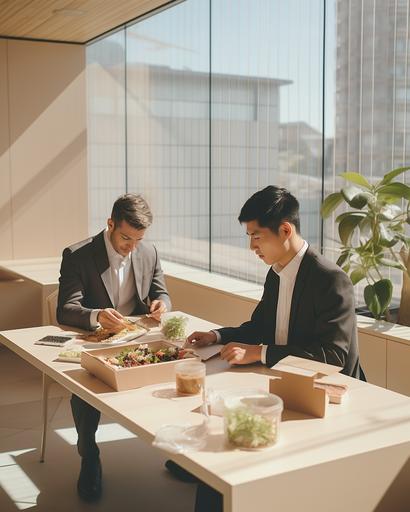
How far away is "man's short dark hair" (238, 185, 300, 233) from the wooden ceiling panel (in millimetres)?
2725

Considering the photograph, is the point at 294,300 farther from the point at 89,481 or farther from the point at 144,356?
the point at 89,481

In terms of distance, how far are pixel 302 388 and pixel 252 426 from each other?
31 cm

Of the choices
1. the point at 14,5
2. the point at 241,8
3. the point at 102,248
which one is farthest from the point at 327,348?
the point at 14,5

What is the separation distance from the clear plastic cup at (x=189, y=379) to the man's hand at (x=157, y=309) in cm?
101

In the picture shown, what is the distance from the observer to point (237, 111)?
485 cm

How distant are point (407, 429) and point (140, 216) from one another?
1.63 metres

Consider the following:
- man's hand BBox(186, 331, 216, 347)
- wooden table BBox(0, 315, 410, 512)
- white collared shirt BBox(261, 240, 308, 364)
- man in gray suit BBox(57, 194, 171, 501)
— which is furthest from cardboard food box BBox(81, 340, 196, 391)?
man in gray suit BBox(57, 194, 171, 501)

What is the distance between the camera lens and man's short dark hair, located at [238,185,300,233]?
2.53 metres

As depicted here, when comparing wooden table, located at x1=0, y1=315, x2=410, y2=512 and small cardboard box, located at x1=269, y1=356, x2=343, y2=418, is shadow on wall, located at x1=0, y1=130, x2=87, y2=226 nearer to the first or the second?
wooden table, located at x1=0, y1=315, x2=410, y2=512

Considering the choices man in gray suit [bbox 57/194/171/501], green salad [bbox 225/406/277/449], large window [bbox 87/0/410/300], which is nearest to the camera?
green salad [bbox 225/406/277/449]

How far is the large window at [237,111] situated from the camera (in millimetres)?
3758

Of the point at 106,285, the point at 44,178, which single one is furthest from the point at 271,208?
the point at 44,178

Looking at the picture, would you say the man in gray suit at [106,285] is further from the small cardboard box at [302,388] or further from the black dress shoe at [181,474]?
the small cardboard box at [302,388]

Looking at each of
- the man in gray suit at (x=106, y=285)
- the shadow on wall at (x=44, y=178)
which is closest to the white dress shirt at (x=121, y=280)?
the man in gray suit at (x=106, y=285)
